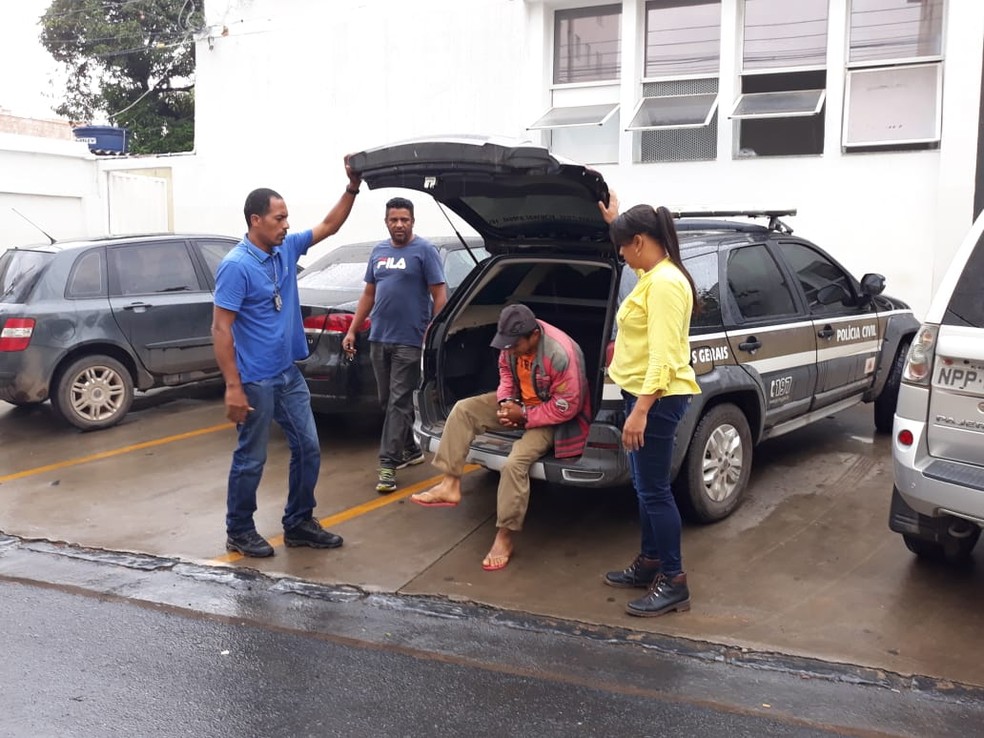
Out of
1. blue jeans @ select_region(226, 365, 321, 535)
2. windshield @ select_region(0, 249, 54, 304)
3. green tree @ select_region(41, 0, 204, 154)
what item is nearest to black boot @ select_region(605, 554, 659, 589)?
blue jeans @ select_region(226, 365, 321, 535)

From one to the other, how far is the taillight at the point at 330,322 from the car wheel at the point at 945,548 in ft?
12.4

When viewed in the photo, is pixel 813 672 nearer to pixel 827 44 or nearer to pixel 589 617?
pixel 589 617

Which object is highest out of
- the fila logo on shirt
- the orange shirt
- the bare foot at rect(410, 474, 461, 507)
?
the fila logo on shirt

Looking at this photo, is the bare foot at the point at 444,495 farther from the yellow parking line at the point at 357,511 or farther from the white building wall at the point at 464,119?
the white building wall at the point at 464,119

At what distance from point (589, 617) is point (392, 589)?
1.01 meters

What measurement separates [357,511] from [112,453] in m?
2.58

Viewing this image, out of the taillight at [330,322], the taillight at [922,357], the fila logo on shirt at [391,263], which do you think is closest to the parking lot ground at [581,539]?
the taillight at [330,322]

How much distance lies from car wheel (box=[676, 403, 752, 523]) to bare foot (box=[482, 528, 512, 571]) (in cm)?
99

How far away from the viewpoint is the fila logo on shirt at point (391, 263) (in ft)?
20.9

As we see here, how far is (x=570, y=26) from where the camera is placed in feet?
39.9

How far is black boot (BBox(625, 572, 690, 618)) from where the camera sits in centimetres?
448

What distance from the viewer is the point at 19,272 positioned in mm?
8102

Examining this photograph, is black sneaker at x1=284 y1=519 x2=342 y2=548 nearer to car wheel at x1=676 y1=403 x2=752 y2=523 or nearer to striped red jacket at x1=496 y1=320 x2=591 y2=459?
striped red jacket at x1=496 y1=320 x2=591 y2=459

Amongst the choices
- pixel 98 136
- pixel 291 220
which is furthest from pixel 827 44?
pixel 98 136
